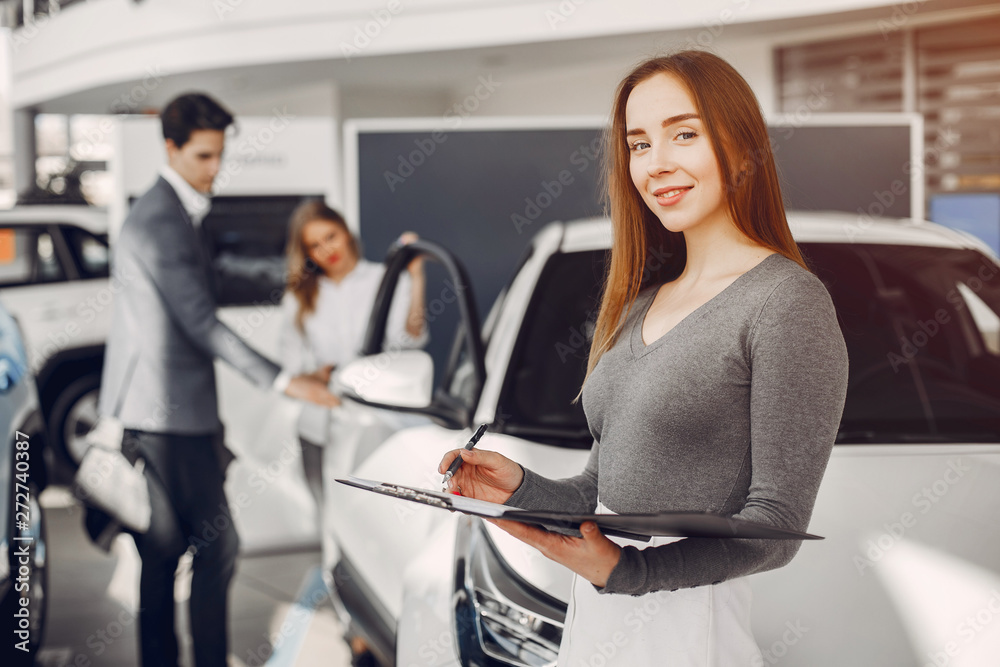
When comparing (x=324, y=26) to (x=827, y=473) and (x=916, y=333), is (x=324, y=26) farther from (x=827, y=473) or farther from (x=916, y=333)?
(x=827, y=473)

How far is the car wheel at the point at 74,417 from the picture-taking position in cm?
562

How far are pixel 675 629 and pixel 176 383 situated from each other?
1.97 meters

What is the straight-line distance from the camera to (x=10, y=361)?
261cm

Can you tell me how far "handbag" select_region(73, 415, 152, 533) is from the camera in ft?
9.14

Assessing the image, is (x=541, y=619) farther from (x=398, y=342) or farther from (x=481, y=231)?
(x=481, y=231)

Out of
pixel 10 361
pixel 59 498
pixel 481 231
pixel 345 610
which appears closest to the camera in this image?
pixel 10 361

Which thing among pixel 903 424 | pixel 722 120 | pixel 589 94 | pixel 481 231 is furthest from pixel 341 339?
pixel 589 94

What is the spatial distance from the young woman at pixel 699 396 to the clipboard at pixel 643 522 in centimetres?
3

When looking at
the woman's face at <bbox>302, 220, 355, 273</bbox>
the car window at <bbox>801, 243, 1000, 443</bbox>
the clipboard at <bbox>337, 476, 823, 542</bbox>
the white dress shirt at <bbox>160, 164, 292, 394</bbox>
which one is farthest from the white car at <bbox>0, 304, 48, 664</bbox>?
the car window at <bbox>801, 243, 1000, 443</bbox>

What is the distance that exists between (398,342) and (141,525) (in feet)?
5.09

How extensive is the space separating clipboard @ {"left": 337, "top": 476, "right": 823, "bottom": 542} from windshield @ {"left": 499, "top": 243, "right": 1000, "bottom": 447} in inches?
37.2

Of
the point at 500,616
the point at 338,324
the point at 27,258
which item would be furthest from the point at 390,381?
the point at 27,258

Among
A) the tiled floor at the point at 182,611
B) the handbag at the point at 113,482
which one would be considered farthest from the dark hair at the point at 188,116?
the tiled floor at the point at 182,611

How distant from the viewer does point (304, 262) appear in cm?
418
